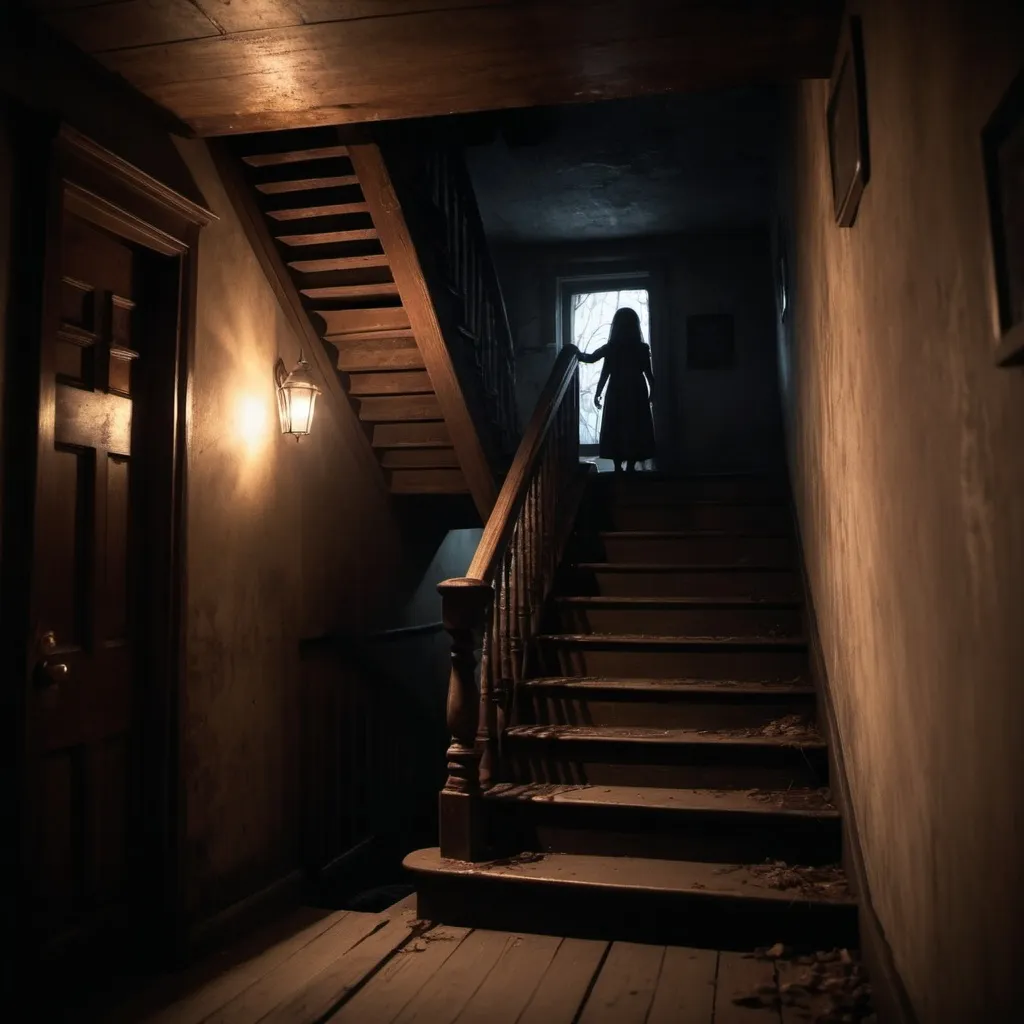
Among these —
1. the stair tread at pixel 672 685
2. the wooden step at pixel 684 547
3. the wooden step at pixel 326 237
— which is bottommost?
the stair tread at pixel 672 685

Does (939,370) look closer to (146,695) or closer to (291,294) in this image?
(146,695)

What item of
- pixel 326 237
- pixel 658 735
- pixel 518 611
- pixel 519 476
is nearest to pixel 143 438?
pixel 326 237

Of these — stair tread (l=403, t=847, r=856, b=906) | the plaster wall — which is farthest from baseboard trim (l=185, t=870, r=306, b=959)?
the plaster wall

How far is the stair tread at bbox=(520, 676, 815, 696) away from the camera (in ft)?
11.9

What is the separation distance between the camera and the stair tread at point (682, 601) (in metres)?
4.25

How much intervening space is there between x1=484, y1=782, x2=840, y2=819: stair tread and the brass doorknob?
1552 millimetres

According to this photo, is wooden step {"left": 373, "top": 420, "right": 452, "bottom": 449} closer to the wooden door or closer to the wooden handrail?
the wooden handrail

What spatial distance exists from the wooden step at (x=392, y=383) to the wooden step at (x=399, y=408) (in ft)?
0.25

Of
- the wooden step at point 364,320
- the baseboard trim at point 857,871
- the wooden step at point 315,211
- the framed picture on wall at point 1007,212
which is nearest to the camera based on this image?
the framed picture on wall at point 1007,212

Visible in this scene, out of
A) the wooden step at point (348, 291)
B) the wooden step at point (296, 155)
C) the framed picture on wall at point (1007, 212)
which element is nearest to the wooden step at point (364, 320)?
the wooden step at point (348, 291)

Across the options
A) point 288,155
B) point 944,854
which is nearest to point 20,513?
point 288,155

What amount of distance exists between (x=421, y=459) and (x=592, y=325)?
145 inches

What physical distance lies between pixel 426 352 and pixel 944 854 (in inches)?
127

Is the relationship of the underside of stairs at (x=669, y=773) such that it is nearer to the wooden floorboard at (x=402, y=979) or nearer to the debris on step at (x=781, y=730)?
the debris on step at (x=781, y=730)
